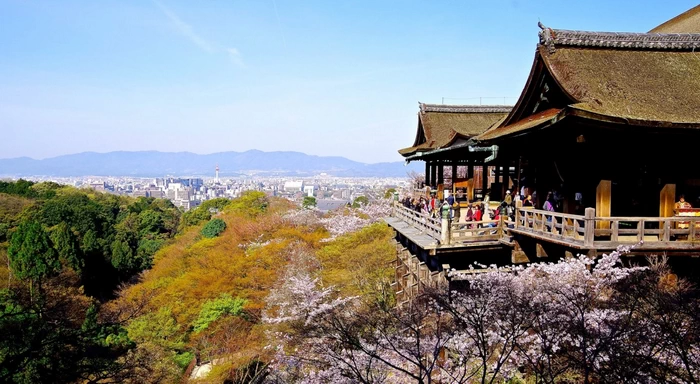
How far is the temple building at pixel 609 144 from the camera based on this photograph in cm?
760

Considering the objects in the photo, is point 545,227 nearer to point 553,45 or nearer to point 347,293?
point 553,45

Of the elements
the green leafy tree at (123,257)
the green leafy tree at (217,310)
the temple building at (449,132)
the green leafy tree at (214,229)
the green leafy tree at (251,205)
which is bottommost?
the green leafy tree at (123,257)

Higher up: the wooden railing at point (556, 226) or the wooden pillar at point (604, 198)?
the wooden pillar at point (604, 198)

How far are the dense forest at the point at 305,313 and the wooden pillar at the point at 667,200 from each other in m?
1.08

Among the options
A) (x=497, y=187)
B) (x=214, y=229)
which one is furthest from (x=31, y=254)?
(x=497, y=187)

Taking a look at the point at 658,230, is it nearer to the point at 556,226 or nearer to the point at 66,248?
the point at 556,226

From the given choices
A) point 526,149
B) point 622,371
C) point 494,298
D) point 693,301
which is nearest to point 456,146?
point 526,149

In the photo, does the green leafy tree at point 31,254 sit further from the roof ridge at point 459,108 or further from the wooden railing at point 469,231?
the wooden railing at point 469,231

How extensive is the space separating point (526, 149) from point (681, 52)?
11.8ft

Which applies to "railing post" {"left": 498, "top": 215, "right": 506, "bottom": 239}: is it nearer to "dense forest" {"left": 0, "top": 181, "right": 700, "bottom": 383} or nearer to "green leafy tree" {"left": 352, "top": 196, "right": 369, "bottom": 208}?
"dense forest" {"left": 0, "top": 181, "right": 700, "bottom": 383}

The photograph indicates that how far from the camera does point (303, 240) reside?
25.9 meters

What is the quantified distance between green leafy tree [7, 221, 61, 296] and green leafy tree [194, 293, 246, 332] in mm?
15125

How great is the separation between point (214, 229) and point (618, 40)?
110ft

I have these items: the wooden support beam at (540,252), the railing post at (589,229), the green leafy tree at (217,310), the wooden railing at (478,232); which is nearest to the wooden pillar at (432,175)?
the wooden railing at (478,232)
